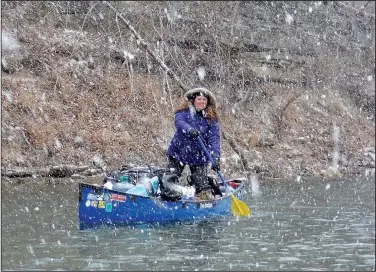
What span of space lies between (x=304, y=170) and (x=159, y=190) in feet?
28.7

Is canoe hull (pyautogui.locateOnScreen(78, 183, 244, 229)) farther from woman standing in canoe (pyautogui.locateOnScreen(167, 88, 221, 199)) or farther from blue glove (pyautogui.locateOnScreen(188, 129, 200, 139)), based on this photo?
blue glove (pyautogui.locateOnScreen(188, 129, 200, 139))

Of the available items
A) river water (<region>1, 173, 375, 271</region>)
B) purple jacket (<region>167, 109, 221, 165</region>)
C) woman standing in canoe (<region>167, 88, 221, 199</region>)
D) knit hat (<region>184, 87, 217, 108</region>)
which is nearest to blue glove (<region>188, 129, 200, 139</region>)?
woman standing in canoe (<region>167, 88, 221, 199</region>)

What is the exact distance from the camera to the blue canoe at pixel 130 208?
981cm

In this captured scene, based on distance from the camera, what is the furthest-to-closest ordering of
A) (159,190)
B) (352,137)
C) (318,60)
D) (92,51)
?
(318,60) → (352,137) → (92,51) → (159,190)

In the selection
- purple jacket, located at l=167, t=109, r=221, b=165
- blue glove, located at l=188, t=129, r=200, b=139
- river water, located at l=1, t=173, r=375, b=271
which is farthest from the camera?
purple jacket, located at l=167, t=109, r=221, b=165

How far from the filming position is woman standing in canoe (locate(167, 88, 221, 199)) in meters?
11.0

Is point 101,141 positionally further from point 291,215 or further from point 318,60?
point 318,60

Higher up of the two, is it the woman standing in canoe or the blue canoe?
the woman standing in canoe

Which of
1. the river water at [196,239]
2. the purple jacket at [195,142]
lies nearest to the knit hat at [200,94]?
the purple jacket at [195,142]

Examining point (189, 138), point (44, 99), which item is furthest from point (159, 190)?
point (44, 99)

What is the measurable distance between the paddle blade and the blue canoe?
31cm

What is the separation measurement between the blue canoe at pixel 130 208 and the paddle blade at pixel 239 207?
0.31m

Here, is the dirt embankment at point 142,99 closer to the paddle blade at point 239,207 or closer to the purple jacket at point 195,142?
the purple jacket at point 195,142

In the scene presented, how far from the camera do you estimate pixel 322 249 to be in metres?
8.95
